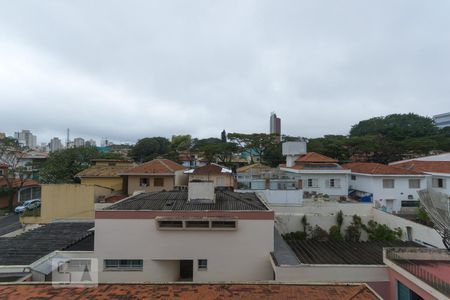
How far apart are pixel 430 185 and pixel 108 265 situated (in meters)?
29.7

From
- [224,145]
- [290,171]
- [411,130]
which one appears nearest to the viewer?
[290,171]

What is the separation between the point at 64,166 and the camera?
3066 centimetres

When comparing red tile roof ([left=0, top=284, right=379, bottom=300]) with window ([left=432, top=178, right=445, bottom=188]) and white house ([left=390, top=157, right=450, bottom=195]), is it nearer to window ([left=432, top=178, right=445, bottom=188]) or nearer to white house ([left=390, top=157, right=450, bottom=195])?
white house ([left=390, top=157, right=450, bottom=195])

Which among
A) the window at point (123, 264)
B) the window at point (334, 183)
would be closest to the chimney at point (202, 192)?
the window at point (123, 264)

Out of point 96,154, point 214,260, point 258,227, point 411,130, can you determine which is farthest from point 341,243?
point 411,130

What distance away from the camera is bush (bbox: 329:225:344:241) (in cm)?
1736

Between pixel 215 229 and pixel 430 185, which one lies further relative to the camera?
pixel 430 185

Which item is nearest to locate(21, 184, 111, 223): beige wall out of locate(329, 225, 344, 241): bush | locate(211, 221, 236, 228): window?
locate(211, 221, 236, 228): window

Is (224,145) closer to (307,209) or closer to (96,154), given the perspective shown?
(96,154)

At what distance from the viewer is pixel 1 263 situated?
10.7 meters

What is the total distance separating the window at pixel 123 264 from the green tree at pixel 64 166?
22312mm

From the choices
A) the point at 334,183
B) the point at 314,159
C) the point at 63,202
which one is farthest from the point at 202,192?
the point at 334,183

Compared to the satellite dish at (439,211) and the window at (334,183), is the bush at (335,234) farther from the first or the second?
the window at (334,183)

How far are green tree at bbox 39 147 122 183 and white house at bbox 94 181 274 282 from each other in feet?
72.4
